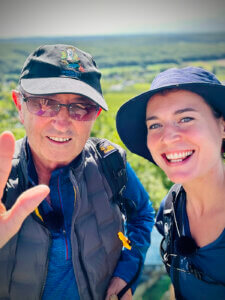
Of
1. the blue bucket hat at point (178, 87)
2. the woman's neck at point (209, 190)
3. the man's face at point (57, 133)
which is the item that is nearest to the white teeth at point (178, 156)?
the woman's neck at point (209, 190)

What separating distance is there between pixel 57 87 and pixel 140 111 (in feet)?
1.72

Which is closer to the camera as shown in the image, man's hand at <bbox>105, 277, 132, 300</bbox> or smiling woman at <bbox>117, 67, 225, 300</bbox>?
smiling woman at <bbox>117, 67, 225, 300</bbox>

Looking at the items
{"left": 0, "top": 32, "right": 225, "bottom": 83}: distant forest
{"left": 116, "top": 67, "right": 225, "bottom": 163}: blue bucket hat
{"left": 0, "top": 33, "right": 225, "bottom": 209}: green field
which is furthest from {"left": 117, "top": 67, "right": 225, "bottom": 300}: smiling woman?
{"left": 0, "top": 32, "right": 225, "bottom": 83}: distant forest

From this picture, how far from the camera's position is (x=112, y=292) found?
1.58 meters

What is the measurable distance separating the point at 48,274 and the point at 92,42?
29858 millimetres

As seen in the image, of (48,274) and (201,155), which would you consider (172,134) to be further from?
(48,274)

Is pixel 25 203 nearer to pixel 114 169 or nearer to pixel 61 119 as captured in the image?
pixel 61 119

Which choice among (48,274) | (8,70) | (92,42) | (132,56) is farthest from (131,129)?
(92,42)

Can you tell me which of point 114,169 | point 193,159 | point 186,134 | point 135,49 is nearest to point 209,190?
point 193,159

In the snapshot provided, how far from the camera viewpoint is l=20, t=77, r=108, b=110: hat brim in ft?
4.49

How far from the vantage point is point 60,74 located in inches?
57.9

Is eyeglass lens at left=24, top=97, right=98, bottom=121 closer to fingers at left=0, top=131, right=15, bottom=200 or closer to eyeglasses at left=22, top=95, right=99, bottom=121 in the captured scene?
eyeglasses at left=22, top=95, right=99, bottom=121

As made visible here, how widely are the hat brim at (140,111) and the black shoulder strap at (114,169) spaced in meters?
0.15

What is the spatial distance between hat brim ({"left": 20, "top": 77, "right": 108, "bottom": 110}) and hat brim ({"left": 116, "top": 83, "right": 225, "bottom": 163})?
0.20 m
